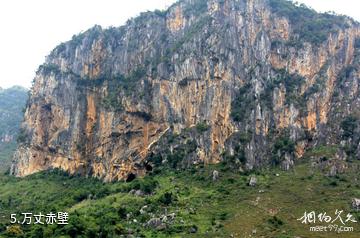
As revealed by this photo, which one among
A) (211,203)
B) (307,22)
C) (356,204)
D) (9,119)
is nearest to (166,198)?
(211,203)

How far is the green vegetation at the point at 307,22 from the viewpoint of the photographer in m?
92.4

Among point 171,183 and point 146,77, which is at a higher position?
point 146,77

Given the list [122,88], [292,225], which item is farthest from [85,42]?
[292,225]

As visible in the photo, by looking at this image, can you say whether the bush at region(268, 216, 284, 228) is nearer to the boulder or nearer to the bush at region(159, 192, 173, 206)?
the boulder

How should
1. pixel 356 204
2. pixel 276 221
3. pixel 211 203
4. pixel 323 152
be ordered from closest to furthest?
pixel 276 221, pixel 356 204, pixel 211 203, pixel 323 152

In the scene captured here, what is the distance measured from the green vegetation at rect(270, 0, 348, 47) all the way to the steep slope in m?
59.8

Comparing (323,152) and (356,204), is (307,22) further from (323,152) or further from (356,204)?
(356,204)

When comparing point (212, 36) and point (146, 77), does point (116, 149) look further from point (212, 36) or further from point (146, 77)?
point (212, 36)

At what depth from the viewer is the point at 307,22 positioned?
95.8m

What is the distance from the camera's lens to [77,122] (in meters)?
98.4

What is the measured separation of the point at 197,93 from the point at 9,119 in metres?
71.7

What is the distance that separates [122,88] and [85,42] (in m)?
15.4

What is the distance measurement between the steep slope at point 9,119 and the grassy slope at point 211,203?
124 ft

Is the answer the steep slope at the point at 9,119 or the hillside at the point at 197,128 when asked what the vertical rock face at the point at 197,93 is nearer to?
the hillside at the point at 197,128
